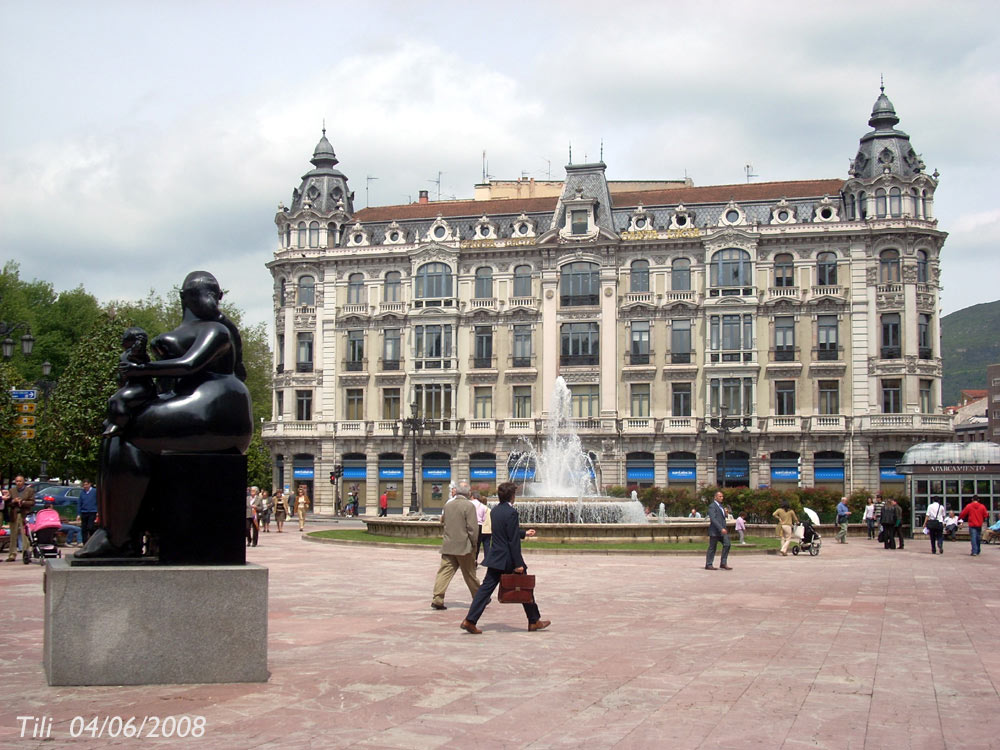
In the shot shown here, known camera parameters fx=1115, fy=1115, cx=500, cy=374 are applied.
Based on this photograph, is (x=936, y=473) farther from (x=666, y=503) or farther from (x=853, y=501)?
(x=666, y=503)

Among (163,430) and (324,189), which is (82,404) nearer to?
(324,189)

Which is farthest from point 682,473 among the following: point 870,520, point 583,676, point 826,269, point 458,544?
point 583,676

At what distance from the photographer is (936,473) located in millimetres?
37750

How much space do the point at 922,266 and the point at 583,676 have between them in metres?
53.1

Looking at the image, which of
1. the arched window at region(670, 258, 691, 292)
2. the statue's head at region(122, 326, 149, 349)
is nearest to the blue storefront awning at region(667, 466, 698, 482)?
the arched window at region(670, 258, 691, 292)

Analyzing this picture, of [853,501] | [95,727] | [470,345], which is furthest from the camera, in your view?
[470,345]

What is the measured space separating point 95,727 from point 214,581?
5.44ft

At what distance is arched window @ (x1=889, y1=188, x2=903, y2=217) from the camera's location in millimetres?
57219

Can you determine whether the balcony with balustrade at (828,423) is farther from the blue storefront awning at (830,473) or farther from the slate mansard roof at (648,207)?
the slate mansard roof at (648,207)

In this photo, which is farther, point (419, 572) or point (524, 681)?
point (419, 572)

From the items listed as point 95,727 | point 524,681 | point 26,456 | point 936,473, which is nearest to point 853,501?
point 936,473

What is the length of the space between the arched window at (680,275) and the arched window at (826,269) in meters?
6.66

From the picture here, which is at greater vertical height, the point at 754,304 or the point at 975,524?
the point at 754,304

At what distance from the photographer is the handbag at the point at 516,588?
11961 mm
